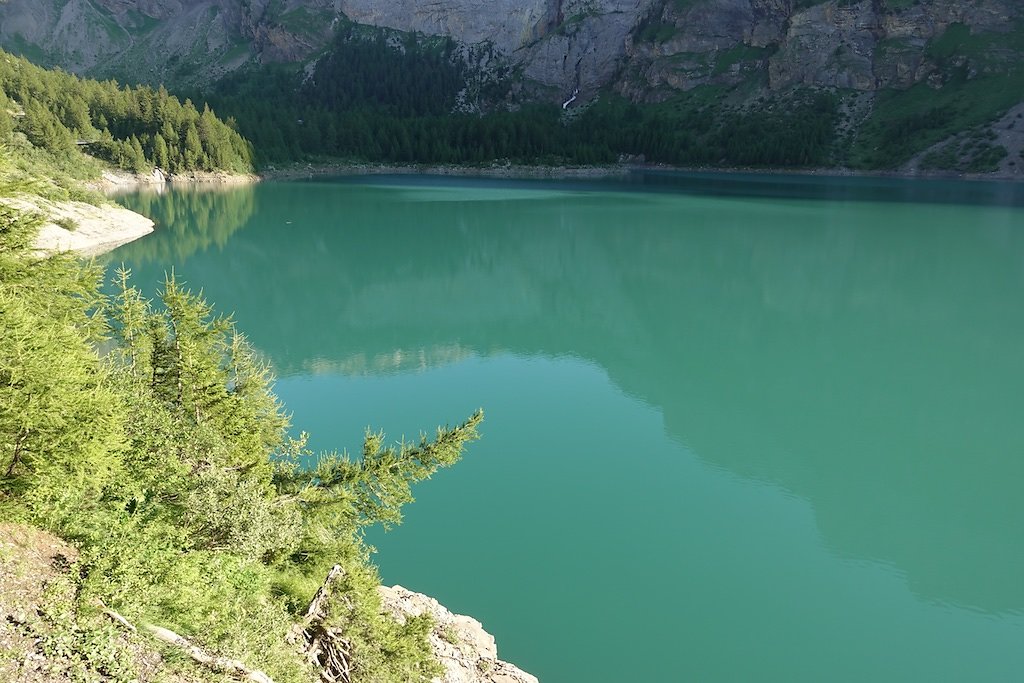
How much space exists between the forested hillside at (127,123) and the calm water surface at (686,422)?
48.0 m

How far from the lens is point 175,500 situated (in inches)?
396

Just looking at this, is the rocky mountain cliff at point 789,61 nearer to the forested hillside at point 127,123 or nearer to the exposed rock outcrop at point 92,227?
the forested hillside at point 127,123

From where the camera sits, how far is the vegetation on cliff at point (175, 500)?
305 inches

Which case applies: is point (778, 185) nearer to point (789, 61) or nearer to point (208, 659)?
point (789, 61)

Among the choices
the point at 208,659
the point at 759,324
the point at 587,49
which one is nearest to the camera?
the point at 208,659

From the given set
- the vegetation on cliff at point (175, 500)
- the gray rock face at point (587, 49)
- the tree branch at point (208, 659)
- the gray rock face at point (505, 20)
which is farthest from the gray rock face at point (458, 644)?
the gray rock face at point (505, 20)

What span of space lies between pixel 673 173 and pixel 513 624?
134 metres

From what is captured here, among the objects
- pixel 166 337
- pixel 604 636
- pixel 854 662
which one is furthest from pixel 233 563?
pixel 854 662

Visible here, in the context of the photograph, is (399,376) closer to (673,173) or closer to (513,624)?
(513,624)

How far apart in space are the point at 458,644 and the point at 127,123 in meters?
117

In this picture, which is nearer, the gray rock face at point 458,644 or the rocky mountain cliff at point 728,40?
the gray rock face at point 458,644

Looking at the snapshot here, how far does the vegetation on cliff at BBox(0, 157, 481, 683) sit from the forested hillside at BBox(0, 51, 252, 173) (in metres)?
94.0

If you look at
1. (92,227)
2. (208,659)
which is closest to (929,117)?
(92,227)

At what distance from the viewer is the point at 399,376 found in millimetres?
29812
